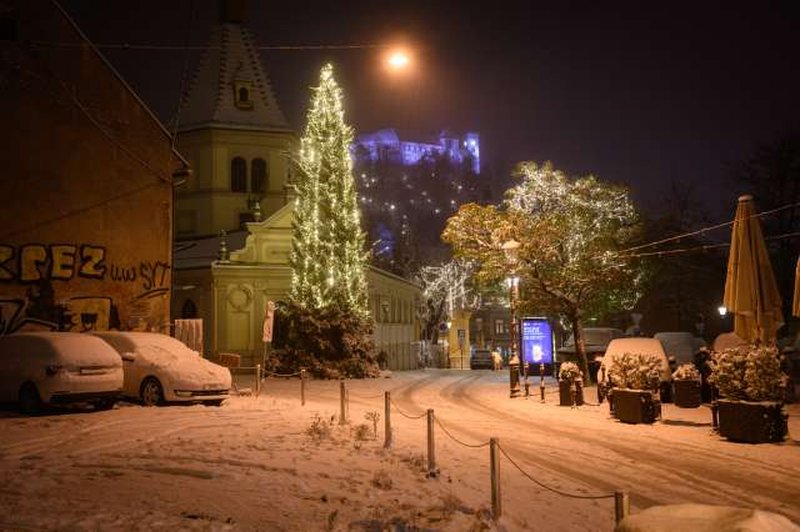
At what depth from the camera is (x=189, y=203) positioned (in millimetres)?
44281

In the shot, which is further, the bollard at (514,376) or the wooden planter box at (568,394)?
the bollard at (514,376)

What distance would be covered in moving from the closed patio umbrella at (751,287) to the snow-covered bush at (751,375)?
1512 millimetres

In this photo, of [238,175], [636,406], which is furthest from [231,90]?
[636,406]

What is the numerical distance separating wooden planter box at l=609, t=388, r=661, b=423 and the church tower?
2921 centimetres

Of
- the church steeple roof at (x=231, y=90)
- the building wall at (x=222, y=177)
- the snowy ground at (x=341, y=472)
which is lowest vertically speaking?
the snowy ground at (x=341, y=472)

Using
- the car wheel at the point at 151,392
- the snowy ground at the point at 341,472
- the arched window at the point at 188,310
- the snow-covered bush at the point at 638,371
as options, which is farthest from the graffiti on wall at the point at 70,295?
the snow-covered bush at the point at 638,371

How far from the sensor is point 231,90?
45.8 metres

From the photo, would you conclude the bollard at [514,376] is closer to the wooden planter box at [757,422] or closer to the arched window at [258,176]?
the wooden planter box at [757,422]

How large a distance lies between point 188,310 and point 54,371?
21923 millimetres

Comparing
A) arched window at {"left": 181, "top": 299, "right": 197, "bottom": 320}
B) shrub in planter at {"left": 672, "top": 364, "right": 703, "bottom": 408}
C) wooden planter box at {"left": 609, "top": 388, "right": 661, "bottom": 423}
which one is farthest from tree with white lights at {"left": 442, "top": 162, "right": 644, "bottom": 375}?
arched window at {"left": 181, "top": 299, "right": 197, "bottom": 320}

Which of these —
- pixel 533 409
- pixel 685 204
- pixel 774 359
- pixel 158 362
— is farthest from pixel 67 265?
pixel 685 204

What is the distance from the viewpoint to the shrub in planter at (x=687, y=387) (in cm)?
1980

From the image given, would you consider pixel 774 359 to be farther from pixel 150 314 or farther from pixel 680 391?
pixel 150 314

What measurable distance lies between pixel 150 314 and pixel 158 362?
24.6 ft
